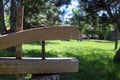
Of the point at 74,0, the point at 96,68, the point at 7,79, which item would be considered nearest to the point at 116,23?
the point at 74,0

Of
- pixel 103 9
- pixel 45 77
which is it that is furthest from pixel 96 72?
pixel 45 77

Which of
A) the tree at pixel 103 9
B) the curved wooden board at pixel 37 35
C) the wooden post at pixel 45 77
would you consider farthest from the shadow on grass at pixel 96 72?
the curved wooden board at pixel 37 35

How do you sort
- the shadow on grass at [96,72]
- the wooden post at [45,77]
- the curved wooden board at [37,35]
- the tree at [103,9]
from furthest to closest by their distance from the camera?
the tree at [103,9] < the shadow on grass at [96,72] < the wooden post at [45,77] < the curved wooden board at [37,35]

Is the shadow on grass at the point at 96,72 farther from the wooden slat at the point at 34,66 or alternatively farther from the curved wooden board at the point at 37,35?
the curved wooden board at the point at 37,35

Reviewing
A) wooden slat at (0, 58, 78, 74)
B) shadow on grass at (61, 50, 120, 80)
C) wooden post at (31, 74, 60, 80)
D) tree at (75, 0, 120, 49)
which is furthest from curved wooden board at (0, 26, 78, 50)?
tree at (75, 0, 120, 49)

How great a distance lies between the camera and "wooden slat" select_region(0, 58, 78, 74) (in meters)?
2.96

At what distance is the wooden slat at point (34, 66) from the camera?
2965 millimetres

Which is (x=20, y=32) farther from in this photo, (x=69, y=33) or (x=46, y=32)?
(x=69, y=33)

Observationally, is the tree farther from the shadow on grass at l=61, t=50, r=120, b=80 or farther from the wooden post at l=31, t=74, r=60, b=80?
the wooden post at l=31, t=74, r=60, b=80

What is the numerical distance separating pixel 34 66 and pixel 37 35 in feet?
1.06

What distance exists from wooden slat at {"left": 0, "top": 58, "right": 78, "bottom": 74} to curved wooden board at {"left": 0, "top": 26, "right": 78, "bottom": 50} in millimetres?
200

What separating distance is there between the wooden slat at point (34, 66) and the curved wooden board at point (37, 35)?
7.9 inches

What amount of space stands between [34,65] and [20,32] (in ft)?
1.15

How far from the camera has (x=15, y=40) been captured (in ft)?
9.48
